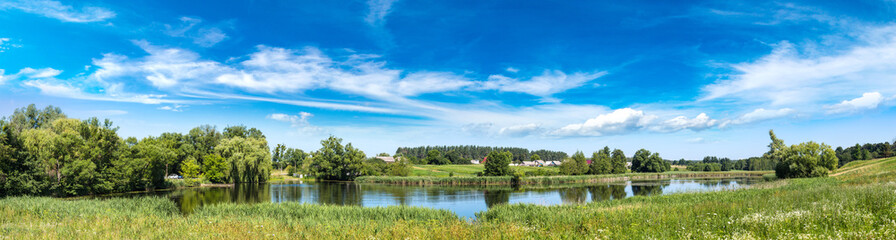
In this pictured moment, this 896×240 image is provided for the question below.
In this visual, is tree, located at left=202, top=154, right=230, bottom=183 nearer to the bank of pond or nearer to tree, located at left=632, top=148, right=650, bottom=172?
the bank of pond

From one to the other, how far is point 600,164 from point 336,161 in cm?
5292

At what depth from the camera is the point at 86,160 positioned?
42094 mm

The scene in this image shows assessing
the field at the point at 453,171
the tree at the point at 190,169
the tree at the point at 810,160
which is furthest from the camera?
the field at the point at 453,171

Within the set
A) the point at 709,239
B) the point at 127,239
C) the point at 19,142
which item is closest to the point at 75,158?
the point at 19,142

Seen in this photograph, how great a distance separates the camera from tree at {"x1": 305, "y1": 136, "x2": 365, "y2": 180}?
260 ft

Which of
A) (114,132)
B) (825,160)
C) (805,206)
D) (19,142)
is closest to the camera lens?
(805,206)

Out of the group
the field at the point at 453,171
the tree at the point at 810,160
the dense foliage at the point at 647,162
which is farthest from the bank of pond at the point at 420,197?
the dense foliage at the point at 647,162

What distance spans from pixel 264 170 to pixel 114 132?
71.4 ft

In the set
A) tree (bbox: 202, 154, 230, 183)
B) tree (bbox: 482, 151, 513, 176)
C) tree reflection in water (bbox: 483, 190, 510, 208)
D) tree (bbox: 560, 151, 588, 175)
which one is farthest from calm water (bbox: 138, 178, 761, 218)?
tree (bbox: 560, 151, 588, 175)

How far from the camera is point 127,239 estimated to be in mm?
9422

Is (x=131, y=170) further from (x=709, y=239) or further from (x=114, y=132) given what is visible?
(x=709, y=239)

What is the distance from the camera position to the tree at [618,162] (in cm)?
9081

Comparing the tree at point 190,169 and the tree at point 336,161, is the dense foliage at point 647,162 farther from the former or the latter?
the tree at point 190,169

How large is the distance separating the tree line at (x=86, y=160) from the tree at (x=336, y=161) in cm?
1424
